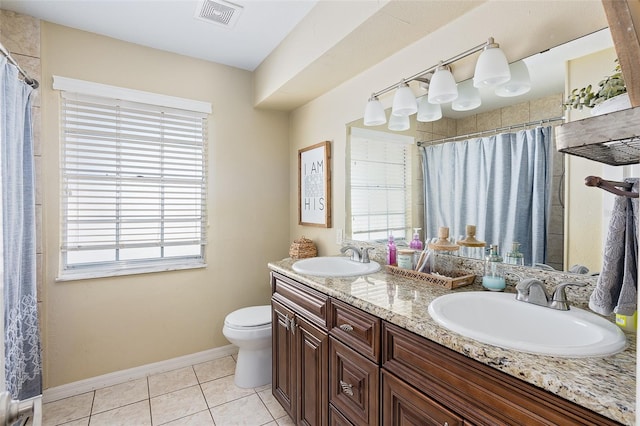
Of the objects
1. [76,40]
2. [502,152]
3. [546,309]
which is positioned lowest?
[546,309]

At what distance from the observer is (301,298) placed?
166 centimetres

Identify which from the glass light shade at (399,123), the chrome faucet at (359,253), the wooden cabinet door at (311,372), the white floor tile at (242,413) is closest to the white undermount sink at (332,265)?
the chrome faucet at (359,253)

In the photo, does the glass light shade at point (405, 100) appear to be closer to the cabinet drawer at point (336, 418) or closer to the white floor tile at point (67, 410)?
the cabinet drawer at point (336, 418)

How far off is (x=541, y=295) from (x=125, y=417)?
2.32 meters

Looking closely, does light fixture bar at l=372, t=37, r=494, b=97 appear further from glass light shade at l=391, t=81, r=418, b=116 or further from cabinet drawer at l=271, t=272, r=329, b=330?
cabinet drawer at l=271, t=272, r=329, b=330

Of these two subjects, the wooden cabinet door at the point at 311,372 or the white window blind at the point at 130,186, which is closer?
the wooden cabinet door at the point at 311,372

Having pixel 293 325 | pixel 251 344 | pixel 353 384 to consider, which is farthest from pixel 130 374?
pixel 353 384

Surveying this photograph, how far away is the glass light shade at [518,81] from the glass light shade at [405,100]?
0.42m

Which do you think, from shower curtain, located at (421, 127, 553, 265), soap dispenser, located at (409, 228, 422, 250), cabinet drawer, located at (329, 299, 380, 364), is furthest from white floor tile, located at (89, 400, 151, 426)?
shower curtain, located at (421, 127, 553, 265)

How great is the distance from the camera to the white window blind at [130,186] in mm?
2154

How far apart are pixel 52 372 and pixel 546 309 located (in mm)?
2805

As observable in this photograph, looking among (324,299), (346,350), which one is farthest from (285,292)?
(346,350)

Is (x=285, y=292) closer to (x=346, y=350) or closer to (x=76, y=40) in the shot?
(x=346, y=350)

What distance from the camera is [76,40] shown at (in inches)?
83.7
